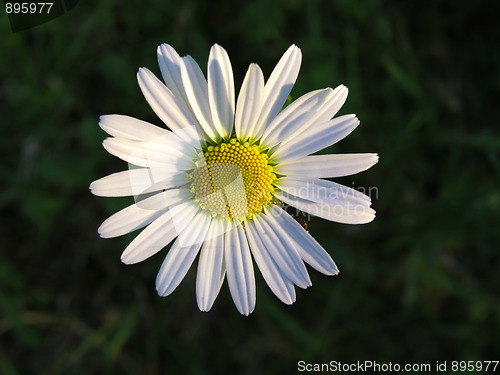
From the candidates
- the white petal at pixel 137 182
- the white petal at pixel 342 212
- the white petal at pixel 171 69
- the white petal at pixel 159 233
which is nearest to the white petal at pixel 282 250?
the white petal at pixel 342 212

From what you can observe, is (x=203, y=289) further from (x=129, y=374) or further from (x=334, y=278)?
(x=129, y=374)

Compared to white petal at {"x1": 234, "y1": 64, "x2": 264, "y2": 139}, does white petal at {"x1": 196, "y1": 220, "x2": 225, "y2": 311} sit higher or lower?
lower

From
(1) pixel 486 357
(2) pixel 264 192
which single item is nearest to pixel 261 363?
(1) pixel 486 357

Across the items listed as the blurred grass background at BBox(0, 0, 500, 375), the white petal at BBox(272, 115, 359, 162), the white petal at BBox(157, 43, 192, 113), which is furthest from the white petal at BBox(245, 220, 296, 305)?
the blurred grass background at BBox(0, 0, 500, 375)

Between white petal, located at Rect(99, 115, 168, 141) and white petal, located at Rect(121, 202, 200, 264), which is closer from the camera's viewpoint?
white petal, located at Rect(99, 115, 168, 141)

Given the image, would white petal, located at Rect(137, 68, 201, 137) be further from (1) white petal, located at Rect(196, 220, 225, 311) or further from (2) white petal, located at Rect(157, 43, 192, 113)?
(1) white petal, located at Rect(196, 220, 225, 311)
